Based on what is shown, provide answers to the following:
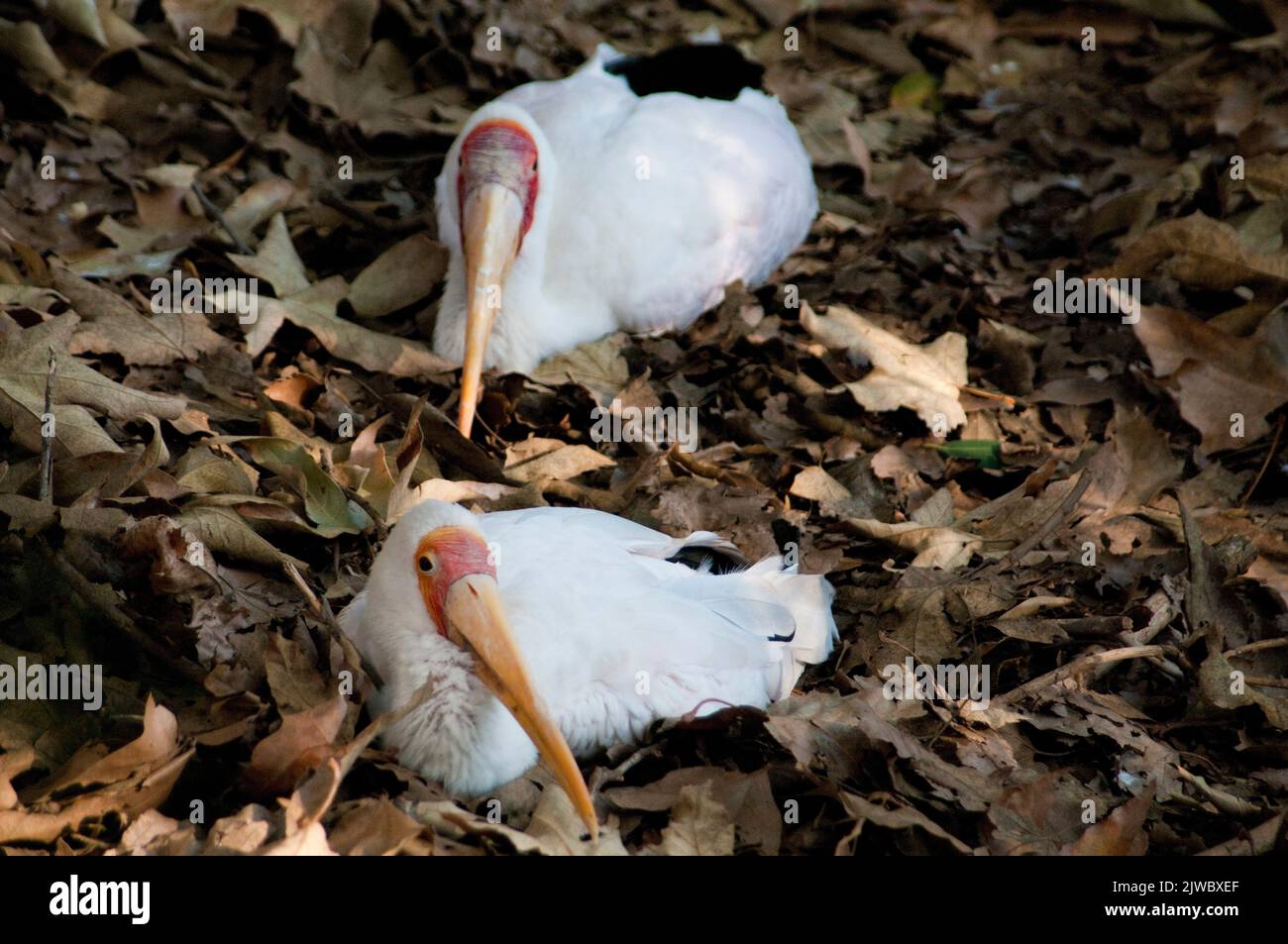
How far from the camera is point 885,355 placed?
437 centimetres

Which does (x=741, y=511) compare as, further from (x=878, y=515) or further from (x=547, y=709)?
(x=547, y=709)

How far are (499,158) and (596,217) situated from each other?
407 mm

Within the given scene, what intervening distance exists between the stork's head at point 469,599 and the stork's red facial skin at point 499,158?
1783 millimetres

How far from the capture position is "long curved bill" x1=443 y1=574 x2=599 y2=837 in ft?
8.94

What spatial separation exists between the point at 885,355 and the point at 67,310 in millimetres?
2519

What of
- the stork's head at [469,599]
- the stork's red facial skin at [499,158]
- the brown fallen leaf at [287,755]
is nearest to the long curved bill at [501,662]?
the stork's head at [469,599]

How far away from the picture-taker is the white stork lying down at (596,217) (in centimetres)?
445

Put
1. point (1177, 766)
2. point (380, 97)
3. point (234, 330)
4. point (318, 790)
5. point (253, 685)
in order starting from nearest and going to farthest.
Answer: point (318, 790), point (253, 685), point (1177, 766), point (234, 330), point (380, 97)

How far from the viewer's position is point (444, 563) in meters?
2.89

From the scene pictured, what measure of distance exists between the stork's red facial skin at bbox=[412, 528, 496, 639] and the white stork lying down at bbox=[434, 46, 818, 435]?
124 centimetres

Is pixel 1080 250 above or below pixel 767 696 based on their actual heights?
above

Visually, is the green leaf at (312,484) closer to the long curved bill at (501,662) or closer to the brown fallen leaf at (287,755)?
the long curved bill at (501,662)

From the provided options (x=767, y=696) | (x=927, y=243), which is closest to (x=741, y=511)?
(x=767, y=696)

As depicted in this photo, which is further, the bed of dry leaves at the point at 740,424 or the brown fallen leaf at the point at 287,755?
the bed of dry leaves at the point at 740,424
